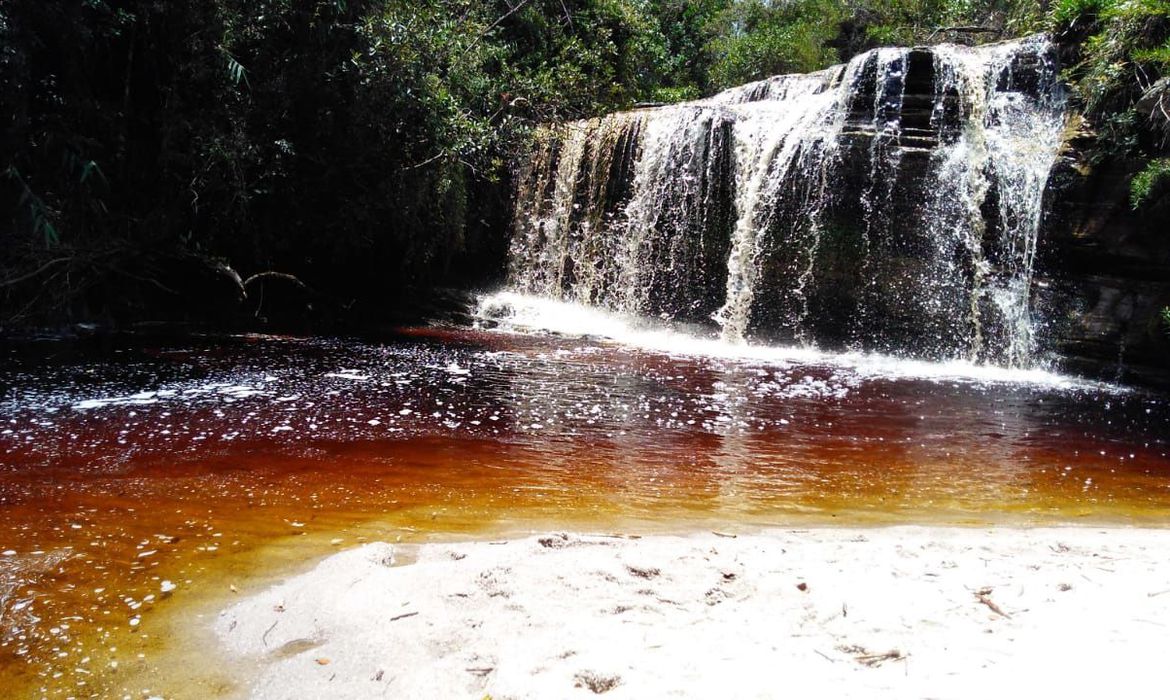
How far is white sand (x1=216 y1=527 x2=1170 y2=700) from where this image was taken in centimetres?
214

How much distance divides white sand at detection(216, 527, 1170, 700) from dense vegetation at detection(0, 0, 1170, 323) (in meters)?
6.41

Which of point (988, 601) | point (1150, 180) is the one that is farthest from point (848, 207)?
point (988, 601)

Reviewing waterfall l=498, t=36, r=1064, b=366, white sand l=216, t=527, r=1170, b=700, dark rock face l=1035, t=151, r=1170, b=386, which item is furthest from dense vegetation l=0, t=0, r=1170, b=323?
white sand l=216, t=527, r=1170, b=700

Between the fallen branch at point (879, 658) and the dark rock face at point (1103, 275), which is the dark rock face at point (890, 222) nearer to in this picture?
the dark rock face at point (1103, 275)

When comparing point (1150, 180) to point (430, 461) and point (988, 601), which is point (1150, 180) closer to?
point (988, 601)

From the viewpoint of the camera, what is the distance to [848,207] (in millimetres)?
11734

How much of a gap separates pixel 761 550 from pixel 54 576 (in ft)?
9.46

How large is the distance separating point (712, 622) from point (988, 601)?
1.02 metres

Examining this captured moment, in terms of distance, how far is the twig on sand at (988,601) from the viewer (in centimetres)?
257

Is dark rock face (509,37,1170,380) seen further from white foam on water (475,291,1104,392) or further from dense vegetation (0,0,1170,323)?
dense vegetation (0,0,1170,323)

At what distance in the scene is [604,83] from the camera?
17.8 metres

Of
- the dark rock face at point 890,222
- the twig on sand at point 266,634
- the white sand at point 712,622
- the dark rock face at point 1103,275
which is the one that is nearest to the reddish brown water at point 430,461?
the twig on sand at point 266,634

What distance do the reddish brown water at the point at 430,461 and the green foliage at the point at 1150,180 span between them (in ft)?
7.69

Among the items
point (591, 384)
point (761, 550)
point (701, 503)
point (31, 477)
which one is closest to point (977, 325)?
point (591, 384)
